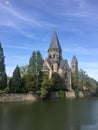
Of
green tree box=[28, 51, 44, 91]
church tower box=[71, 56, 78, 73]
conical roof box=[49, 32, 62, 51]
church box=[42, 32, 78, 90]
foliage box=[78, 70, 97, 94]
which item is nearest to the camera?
green tree box=[28, 51, 44, 91]

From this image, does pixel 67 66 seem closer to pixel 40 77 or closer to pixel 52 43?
pixel 52 43

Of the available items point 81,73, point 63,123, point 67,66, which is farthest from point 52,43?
point 63,123

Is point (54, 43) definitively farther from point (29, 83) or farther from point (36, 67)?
point (29, 83)

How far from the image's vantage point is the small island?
146 feet

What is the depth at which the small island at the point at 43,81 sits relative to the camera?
146ft

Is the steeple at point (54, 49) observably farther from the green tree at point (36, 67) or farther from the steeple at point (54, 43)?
the green tree at point (36, 67)

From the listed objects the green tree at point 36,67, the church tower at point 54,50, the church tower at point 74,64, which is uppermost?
the church tower at point 54,50

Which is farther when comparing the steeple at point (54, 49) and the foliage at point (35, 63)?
the steeple at point (54, 49)

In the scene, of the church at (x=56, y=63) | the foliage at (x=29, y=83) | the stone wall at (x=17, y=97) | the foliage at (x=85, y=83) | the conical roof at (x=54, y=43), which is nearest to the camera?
the stone wall at (x=17, y=97)

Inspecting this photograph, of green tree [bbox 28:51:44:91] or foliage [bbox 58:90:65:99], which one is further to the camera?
foliage [bbox 58:90:65:99]

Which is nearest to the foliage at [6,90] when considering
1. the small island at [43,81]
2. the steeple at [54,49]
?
the small island at [43,81]

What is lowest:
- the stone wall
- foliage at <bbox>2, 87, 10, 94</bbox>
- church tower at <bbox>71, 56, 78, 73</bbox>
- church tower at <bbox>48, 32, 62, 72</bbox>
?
the stone wall

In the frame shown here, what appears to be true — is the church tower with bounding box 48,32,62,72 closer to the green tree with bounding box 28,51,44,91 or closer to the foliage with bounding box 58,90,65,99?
the foliage with bounding box 58,90,65,99

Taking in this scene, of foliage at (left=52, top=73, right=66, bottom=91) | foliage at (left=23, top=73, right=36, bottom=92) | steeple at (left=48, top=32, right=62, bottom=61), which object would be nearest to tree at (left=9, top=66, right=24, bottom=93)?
foliage at (left=23, top=73, right=36, bottom=92)
